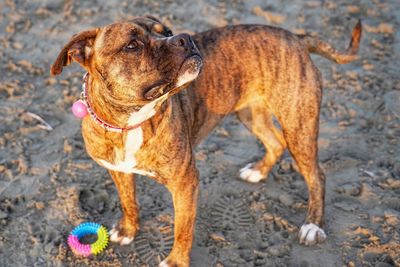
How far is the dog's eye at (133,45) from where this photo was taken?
3139 mm

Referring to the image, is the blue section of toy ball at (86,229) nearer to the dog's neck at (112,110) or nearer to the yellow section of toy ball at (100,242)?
the yellow section of toy ball at (100,242)

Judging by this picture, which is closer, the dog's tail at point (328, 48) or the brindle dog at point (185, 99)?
the brindle dog at point (185, 99)

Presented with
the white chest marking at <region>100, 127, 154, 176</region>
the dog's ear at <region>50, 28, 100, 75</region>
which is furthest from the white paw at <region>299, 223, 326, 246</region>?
the dog's ear at <region>50, 28, 100, 75</region>

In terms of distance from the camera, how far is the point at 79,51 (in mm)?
3260

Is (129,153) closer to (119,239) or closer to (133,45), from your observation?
(133,45)

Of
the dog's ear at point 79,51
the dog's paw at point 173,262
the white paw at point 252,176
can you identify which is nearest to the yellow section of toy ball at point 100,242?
the dog's paw at point 173,262

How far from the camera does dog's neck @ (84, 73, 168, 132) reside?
324cm

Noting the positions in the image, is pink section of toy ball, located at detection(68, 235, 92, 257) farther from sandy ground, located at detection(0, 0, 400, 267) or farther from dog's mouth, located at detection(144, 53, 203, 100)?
dog's mouth, located at detection(144, 53, 203, 100)

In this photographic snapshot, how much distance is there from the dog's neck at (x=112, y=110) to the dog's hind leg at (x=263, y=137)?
1.46m

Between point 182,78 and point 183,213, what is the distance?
103 centimetres

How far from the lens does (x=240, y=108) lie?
4.35m

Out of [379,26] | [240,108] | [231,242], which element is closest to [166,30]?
[240,108]

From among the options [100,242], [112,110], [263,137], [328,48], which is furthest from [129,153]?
[328,48]

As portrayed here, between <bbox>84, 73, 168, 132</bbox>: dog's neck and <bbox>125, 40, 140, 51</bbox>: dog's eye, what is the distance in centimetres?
27
